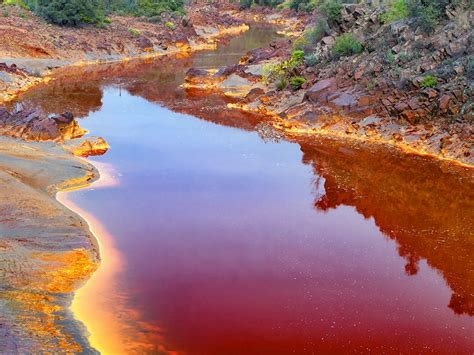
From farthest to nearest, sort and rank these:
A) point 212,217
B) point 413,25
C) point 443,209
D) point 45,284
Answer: point 413,25 → point 443,209 → point 212,217 → point 45,284

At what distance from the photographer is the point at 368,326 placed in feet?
48.4

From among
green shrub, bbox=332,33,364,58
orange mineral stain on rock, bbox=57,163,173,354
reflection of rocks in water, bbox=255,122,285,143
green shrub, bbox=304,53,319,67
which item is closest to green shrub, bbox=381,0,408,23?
green shrub, bbox=332,33,364,58

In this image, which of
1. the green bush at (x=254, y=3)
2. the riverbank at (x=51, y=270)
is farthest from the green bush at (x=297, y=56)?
the green bush at (x=254, y=3)

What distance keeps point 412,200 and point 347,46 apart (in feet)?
61.9

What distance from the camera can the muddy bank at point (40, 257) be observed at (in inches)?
533

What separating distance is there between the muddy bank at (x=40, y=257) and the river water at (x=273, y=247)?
61cm

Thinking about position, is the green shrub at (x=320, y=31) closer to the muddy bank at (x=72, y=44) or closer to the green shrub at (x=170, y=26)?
the muddy bank at (x=72, y=44)

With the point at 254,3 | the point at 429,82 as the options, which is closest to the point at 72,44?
the point at 429,82

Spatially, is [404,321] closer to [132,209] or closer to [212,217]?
[212,217]

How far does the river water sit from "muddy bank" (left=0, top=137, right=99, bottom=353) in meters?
0.61

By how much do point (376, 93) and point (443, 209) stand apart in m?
13.3

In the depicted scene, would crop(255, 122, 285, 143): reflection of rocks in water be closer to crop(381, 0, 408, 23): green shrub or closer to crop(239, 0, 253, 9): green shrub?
crop(381, 0, 408, 23): green shrub

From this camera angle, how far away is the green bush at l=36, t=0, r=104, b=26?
63938 mm

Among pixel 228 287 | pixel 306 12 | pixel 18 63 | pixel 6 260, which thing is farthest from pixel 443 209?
pixel 306 12
